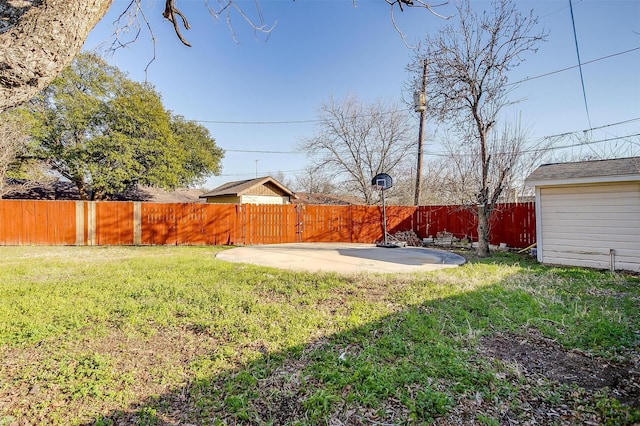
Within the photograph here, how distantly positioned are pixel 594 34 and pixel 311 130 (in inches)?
525

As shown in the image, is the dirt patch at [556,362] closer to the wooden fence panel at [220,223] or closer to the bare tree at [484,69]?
the bare tree at [484,69]

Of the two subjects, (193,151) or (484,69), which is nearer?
(484,69)

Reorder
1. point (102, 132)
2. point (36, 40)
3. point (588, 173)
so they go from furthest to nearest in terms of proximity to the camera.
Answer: point (102, 132) → point (588, 173) → point (36, 40)

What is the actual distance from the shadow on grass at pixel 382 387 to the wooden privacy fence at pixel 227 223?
766 cm

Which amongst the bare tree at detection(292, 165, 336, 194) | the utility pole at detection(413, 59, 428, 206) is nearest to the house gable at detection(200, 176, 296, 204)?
the bare tree at detection(292, 165, 336, 194)

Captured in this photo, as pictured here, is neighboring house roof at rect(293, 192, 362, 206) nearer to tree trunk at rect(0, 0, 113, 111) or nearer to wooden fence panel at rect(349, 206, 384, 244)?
wooden fence panel at rect(349, 206, 384, 244)

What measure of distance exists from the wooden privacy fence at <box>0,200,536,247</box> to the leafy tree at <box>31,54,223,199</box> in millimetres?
6418

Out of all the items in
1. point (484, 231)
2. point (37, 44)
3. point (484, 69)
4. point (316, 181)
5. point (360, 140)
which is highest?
point (360, 140)

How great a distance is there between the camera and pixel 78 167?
15016 mm

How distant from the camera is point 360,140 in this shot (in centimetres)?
1825

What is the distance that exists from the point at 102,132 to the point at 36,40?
18041 mm

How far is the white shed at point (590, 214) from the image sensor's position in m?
5.81

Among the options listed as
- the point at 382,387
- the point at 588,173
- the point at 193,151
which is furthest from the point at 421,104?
the point at 193,151

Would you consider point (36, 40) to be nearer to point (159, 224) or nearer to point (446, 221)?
point (159, 224)
